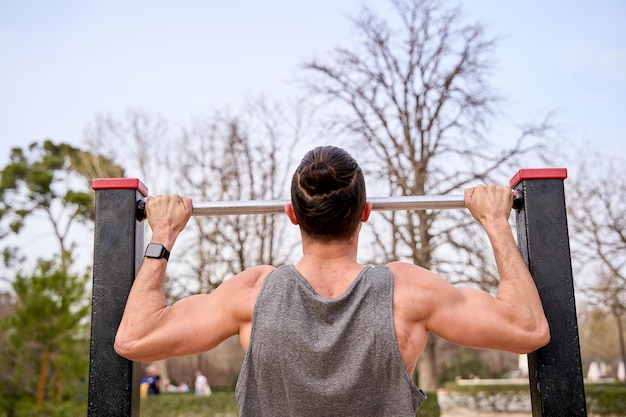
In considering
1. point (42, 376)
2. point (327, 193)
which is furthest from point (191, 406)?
point (327, 193)

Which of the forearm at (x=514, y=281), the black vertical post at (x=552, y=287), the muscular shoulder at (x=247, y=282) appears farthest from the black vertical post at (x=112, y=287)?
the black vertical post at (x=552, y=287)

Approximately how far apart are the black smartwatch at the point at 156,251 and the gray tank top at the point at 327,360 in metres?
0.44

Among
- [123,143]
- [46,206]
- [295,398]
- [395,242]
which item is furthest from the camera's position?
[46,206]

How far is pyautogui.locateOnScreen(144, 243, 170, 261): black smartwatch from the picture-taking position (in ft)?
5.93

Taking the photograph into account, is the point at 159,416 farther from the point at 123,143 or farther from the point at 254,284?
the point at 254,284

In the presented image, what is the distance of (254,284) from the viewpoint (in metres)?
1.63

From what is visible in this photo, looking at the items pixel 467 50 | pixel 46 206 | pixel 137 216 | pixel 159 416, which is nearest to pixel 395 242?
pixel 467 50

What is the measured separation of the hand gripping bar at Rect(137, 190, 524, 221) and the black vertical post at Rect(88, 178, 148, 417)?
7 centimetres

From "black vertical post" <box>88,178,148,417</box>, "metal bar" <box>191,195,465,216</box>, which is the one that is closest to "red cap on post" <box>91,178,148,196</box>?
"black vertical post" <box>88,178,148,417</box>

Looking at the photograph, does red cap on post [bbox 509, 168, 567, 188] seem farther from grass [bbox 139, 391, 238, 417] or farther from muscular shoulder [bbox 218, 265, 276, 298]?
grass [bbox 139, 391, 238, 417]

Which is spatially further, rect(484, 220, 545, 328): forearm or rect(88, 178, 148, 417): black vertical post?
rect(88, 178, 148, 417): black vertical post

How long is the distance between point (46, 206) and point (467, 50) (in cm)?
1938

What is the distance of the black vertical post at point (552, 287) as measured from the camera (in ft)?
5.69

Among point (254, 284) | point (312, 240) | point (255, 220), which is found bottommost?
point (254, 284)
